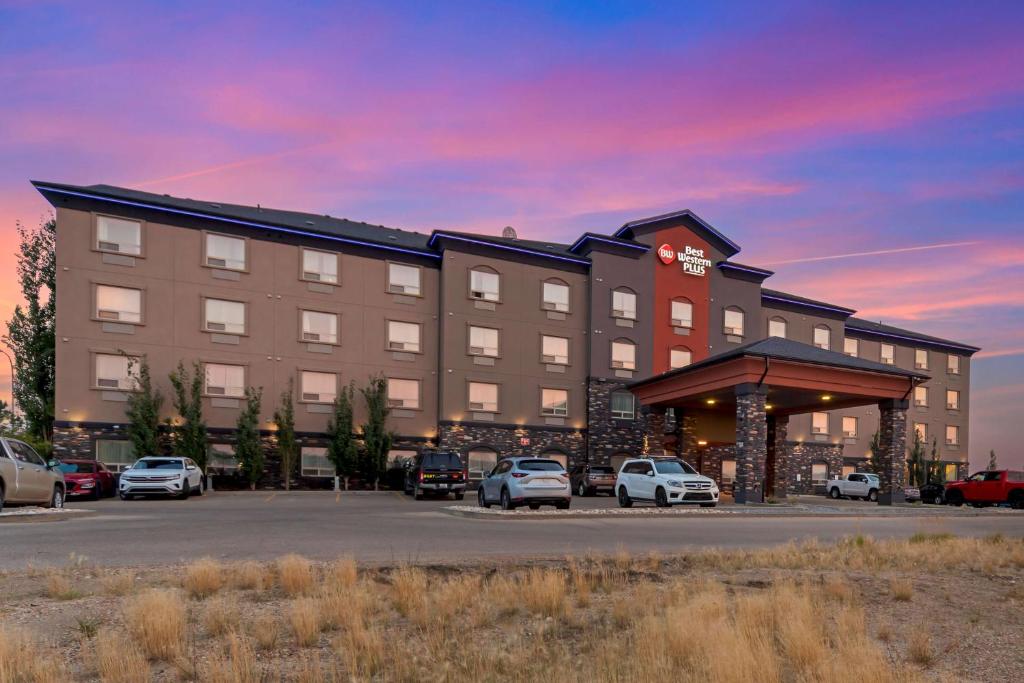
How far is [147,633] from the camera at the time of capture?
653 cm

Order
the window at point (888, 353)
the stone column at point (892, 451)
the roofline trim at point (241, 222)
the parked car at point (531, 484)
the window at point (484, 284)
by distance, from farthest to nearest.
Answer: the window at point (888, 353), the window at point (484, 284), the roofline trim at point (241, 222), the stone column at point (892, 451), the parked car at point (531, 484)

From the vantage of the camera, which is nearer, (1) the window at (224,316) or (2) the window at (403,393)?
(1) the window at (224,316)

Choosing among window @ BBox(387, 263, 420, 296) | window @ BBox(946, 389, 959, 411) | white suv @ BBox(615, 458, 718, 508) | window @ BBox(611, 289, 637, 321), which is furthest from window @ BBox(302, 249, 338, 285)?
window @ BBox(946, 389, 959, 411)

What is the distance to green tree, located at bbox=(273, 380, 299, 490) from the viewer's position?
3666 centimetres

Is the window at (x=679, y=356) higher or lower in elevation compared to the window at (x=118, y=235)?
lower

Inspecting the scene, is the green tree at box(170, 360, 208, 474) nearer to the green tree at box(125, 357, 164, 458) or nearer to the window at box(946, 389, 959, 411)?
the green tree at box(125, 357, 164, 458)

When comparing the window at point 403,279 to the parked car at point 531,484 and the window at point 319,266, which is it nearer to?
the window at point 319,266

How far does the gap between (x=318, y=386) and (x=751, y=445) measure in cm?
2154

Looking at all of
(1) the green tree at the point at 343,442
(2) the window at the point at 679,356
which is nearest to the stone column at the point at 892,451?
(2) the window at the point at 679,356

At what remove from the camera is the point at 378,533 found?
49.3 ft

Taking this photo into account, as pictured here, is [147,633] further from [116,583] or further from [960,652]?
[960,652]

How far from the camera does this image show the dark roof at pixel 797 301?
5194 cm

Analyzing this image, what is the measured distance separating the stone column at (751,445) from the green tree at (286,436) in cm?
2099

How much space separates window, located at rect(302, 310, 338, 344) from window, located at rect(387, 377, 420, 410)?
3916 mm
